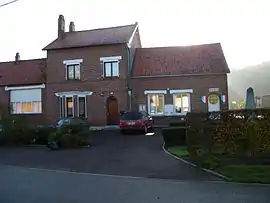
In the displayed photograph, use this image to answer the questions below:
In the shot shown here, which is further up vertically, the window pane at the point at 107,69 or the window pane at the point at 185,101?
the window pane at the point at 107,69

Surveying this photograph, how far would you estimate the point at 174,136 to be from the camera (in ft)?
68.9

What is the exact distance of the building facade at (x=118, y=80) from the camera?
36.6 m

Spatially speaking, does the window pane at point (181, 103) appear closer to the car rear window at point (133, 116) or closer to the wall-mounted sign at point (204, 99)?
the wall-mounted sign at point (204, 99)

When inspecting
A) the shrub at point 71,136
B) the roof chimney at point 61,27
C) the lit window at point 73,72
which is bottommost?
the shrub at point 71,136

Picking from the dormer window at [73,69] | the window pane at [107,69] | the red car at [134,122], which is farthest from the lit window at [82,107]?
the red car at [134,122]

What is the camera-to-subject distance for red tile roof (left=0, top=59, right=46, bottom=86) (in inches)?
1662

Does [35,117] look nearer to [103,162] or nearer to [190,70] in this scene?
[190,70]

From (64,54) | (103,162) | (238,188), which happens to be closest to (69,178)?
(103,162)

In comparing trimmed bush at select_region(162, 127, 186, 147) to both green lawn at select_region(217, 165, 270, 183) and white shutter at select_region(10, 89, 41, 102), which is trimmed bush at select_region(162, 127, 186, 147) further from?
white shutter at select_region(10, 89, 41, 102)

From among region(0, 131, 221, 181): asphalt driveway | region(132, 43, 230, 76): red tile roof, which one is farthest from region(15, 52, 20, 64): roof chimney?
region(0, 131, 221, 181): asphalt driveway

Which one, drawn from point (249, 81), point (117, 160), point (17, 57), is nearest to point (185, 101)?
point (117, 160)

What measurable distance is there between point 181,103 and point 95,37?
36.0 feet

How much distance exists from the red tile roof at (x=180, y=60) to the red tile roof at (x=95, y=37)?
2649 mm

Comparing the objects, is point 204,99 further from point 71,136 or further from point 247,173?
point 247,173
